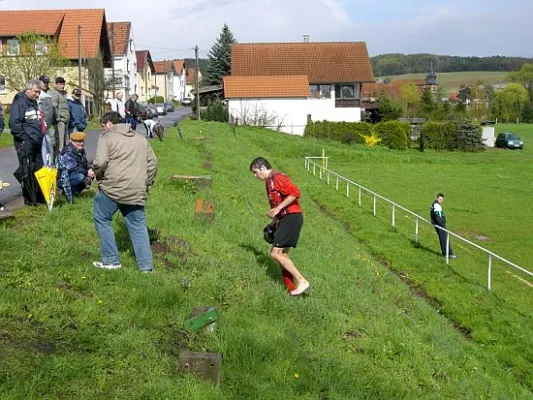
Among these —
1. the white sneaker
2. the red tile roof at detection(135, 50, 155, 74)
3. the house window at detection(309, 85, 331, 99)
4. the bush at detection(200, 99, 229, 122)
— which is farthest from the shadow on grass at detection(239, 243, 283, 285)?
the red tile roof at detection(135, 50, 155, 74)

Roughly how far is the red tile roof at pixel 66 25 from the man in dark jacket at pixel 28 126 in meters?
47.1

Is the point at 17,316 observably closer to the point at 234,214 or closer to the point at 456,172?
the point at 234,214

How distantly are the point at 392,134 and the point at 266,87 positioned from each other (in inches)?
483

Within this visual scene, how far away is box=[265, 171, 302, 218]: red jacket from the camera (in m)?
7.17

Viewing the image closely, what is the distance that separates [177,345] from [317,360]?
1216mm

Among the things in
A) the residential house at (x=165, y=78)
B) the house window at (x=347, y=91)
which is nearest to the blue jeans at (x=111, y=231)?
the house window at (x=347, y=91)

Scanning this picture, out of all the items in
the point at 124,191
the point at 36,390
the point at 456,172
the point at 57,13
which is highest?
the point at 57,13

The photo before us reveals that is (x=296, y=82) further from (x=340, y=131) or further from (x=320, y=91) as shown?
(x=340, y=131)

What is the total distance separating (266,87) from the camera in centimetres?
5538

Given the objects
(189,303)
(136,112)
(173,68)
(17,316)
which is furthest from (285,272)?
(173,68)

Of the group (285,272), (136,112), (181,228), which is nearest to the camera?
(285,272)

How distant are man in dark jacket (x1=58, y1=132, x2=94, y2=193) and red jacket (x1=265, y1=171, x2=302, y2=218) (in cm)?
358

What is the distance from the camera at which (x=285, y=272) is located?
7.46 m

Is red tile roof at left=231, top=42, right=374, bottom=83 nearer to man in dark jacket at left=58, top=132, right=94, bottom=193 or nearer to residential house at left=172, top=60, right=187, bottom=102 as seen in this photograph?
man in dark jacket at left=58, top=132, right=94, bottom=193
